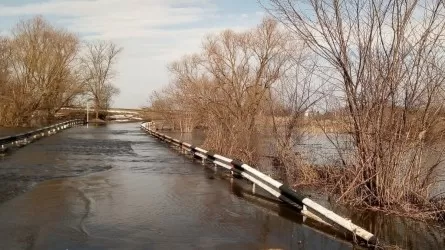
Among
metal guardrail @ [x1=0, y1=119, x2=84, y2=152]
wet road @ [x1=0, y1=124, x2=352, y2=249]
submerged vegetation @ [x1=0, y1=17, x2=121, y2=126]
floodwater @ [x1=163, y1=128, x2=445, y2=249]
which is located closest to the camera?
wet road @ [x1=0, y1=124, x2=352, y2=249]

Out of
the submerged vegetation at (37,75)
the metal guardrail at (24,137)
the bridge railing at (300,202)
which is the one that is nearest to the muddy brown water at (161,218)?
the bridge railing at (300,202)

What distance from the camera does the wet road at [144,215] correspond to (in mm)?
7695

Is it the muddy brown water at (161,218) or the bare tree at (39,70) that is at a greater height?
the bare tree at (39,70)

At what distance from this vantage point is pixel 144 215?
9.75m

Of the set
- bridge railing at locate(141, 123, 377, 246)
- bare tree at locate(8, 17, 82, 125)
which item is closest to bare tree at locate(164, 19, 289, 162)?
bridge railing at locate(141, 123, 377, 246)

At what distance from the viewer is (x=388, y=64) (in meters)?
10.7

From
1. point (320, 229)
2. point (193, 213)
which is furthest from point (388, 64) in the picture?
point (193, 213)

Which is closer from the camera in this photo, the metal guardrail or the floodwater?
the floodwater

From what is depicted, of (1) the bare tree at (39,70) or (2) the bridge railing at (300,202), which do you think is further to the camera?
(1) the bare tree at (39,70)

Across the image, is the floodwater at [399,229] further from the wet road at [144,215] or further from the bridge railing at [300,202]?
the wet road at [144,215]

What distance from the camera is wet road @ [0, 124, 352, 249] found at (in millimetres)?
7695

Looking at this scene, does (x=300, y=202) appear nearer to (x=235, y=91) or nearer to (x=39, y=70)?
(x=235, y=91)

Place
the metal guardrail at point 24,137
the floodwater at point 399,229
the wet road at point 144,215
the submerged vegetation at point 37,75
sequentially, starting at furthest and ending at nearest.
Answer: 1. the submerged vegetation at point 37,75
2. the metal guardrail at point 24,137
3. the floodwater at point 399,229
4. the wet road at point 144,215

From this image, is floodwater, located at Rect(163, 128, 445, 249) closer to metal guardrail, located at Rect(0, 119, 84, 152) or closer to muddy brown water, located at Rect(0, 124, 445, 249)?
muddy brown water, located at Rect(0, 124, 445, 249)
